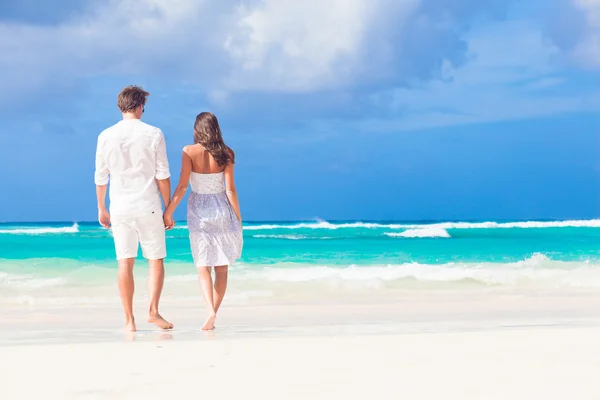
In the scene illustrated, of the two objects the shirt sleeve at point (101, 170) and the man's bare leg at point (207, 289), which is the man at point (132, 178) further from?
the man's bare leg at point (207, 289)

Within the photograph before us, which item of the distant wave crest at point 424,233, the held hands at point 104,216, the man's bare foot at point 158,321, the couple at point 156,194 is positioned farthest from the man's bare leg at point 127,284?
the distant wave crest at point 424,233

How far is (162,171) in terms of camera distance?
502cm

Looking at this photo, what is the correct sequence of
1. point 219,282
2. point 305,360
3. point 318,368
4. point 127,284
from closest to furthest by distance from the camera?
point 318,368, point 305,360, point 127,284, point 219,282

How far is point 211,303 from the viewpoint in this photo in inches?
211

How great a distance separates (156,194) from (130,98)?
2.15 ft

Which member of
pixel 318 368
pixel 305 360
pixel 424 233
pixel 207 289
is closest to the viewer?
pixel 318 368

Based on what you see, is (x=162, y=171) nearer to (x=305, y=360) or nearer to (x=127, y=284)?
(x=127, y=284)

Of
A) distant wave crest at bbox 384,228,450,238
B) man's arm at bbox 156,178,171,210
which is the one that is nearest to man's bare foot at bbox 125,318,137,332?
man's arm at bbox 156,178,171,210

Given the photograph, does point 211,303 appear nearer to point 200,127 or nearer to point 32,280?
point 200,127

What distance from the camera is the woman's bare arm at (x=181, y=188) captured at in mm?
5129

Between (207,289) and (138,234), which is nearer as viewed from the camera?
(138,234)

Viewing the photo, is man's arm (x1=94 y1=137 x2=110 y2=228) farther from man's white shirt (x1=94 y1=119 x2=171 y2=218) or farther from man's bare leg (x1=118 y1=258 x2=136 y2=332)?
man's bare leg (x1=118 y1=258 x2=136 y2=332)

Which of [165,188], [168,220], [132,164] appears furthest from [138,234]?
[132,164]

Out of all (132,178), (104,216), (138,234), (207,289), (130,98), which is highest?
(130,98)
